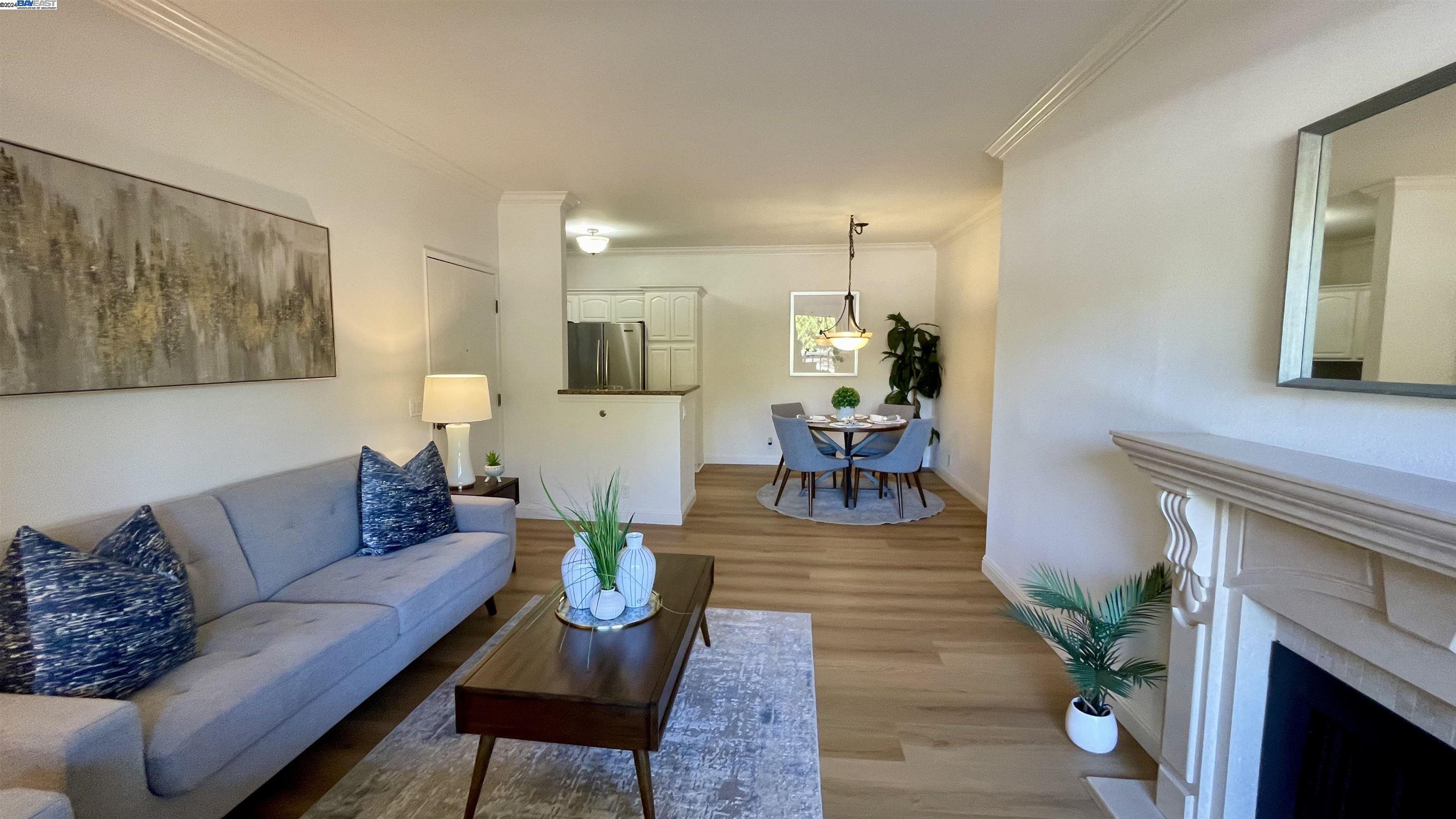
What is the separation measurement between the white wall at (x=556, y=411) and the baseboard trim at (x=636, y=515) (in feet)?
0.04

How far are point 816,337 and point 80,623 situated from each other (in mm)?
6165

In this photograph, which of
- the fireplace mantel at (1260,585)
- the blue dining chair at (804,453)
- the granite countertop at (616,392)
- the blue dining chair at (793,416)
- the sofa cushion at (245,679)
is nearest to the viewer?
the fireplace mantel at (1260,585)

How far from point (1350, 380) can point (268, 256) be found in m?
3.68

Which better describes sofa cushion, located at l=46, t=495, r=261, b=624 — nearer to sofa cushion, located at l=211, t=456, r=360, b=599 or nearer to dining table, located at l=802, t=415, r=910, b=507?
sofa cushion, located at l=211, t=456, r=360, b=599

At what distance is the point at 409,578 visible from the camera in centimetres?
231

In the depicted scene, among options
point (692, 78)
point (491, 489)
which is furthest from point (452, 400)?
point (692, 78)

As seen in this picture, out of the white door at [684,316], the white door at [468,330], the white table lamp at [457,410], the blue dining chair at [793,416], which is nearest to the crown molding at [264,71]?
the white door at [468,330]

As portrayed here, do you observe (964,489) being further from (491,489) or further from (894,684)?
(491,489)

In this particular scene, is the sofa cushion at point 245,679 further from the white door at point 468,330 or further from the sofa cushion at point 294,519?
the white door at point 468,330

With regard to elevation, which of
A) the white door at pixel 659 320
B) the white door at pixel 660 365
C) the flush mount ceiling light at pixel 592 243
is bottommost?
the white door at pixel 660 365

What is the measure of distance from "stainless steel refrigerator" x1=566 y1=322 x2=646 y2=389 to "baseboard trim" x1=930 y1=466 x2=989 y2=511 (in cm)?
345

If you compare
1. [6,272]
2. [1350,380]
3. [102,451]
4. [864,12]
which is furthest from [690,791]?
[864,12]

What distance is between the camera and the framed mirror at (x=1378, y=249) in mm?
1098

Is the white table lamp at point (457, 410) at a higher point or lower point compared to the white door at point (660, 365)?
lower
